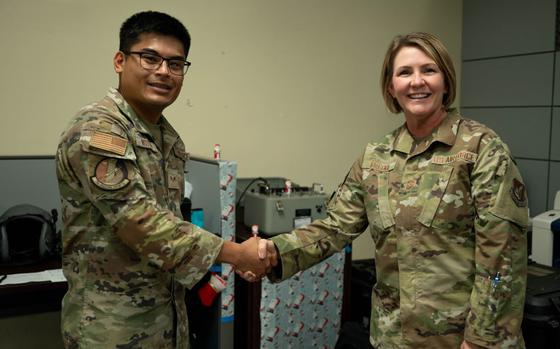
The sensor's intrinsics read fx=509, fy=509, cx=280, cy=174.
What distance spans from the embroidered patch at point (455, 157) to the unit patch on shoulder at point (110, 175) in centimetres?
94

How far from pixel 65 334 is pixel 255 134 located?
77.8 inches

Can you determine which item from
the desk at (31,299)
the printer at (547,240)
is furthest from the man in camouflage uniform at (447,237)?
the printer at (547,240)

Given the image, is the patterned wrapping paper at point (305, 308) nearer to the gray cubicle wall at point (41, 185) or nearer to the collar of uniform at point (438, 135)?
the gray cubicle wall at point (41, 185)

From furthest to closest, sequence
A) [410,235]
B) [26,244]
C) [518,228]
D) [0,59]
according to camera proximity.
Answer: [0,59] < [26,244] < [410,235] < [518,228]

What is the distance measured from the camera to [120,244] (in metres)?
1.52

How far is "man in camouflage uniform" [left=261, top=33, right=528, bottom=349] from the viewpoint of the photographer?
1460 mm

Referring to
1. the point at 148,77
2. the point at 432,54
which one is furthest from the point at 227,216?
the point at 432,54

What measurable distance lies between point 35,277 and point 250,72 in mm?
1760

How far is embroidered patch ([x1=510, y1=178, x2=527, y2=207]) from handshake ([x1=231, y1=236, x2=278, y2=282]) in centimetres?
85

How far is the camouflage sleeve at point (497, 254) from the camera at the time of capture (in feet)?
4.76

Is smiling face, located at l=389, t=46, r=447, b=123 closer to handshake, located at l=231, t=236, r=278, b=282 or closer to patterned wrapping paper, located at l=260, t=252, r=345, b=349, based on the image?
handshake, located at l=231, t=236, r=278, b=282

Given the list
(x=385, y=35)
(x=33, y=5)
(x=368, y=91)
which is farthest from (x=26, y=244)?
(x=385, y=35)

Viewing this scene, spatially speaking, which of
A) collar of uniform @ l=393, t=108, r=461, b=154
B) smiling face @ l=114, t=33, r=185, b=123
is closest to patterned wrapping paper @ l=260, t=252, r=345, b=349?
collar of uniform @ l=393, t=108, r=461, b=154

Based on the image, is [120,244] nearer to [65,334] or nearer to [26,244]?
[65,334]
